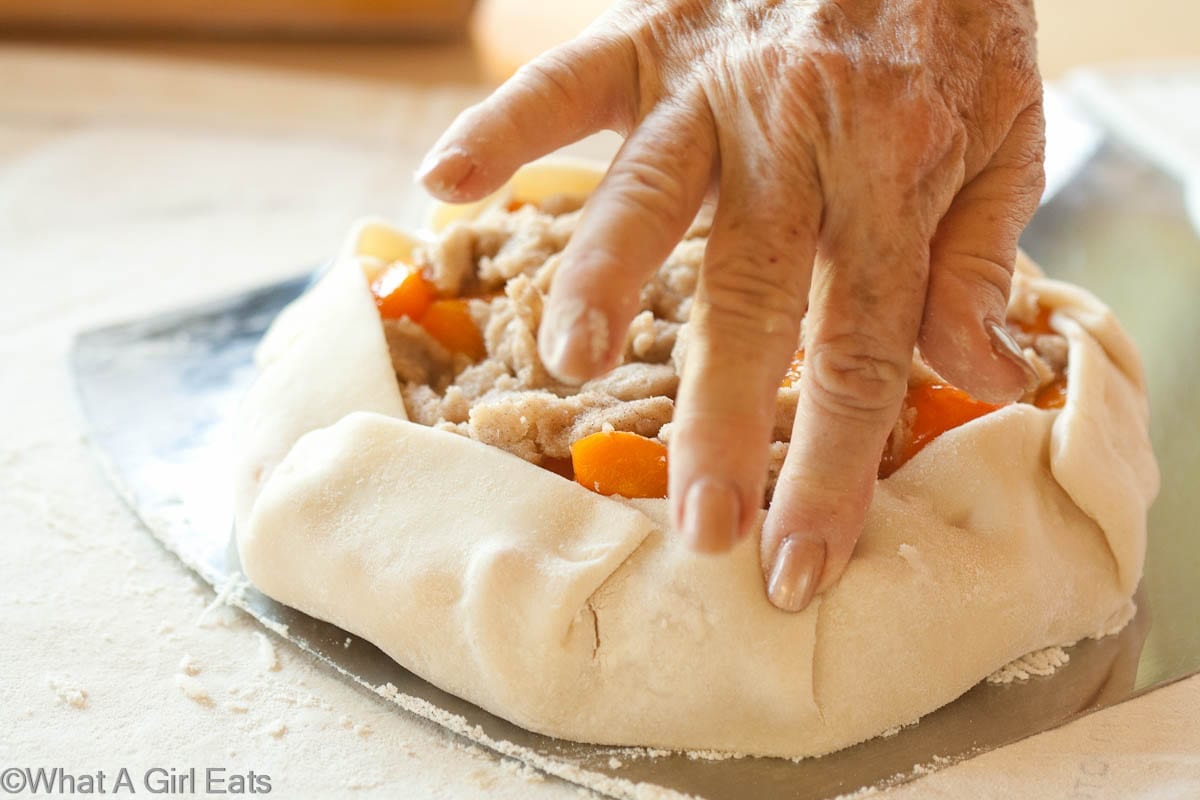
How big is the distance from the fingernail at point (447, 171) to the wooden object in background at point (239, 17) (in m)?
3.20

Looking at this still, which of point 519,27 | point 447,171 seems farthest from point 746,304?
point 519,27

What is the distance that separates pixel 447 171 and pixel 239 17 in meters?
3.27

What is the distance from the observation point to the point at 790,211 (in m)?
1.34

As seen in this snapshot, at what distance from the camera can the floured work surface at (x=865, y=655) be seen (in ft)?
5.18

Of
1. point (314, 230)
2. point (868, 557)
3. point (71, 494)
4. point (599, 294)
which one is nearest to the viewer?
point (599, 294)

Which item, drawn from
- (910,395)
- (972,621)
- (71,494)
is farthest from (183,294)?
(972,621)

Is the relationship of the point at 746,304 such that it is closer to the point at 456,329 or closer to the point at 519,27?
the point at 456,329

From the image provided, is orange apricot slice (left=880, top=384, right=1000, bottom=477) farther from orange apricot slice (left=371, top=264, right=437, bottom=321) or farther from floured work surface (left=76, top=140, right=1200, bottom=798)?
orange apricot slice (left=371, top=264, right=437, bottom=321)

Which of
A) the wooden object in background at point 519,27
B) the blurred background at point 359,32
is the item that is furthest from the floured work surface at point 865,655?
the wooden object in background at point 519,27

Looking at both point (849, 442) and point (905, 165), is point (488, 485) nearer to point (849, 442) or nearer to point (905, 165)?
point (849, 442)

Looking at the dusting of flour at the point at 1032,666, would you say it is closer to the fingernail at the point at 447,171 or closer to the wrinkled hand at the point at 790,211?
the wrinkled hand at the point at 790,211

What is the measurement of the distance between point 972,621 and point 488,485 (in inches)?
27.0

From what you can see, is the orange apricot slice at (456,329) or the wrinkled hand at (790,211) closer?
the wrinkled hand at (790,211)

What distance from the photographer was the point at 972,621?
162cm
